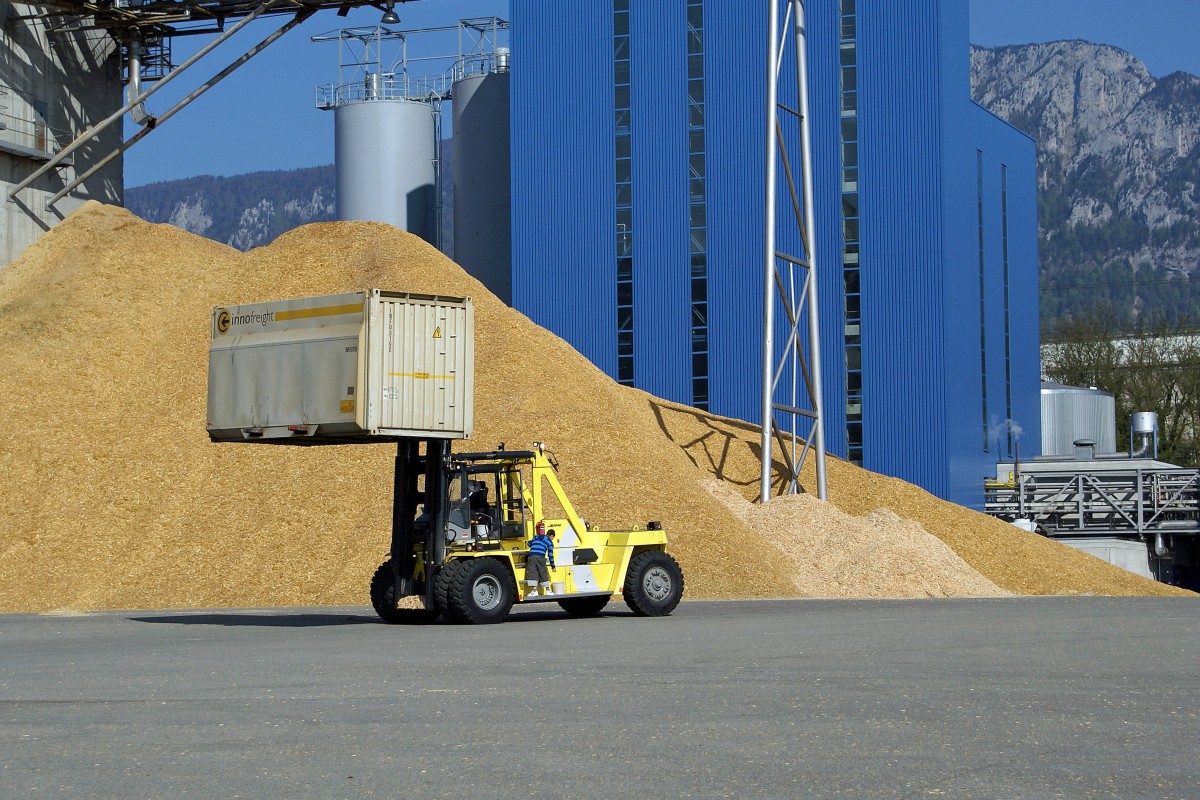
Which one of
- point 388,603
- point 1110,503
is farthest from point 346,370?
point 1110,503

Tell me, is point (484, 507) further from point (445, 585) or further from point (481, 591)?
point (445, 585)

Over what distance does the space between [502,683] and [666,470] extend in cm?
2167

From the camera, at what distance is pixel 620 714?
10.5m

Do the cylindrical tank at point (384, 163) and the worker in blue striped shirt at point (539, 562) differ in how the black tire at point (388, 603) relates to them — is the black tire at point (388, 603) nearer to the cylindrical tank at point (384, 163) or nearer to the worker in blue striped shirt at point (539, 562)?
the worker in blue striped shirt at point (539, 562)

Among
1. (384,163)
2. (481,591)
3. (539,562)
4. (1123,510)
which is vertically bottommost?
(1123,510)

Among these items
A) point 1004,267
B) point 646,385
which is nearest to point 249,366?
point 646,385

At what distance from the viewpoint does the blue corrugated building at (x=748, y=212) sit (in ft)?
176

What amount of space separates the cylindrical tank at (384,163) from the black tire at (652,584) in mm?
46583

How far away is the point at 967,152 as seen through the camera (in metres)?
57.6

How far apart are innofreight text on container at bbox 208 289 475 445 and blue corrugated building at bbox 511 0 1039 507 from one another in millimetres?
33521

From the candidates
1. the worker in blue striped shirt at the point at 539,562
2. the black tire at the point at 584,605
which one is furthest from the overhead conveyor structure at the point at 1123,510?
the worker in blue striped shirt at the point at 539,562

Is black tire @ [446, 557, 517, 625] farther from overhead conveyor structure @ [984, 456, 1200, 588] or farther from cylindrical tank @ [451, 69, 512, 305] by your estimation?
cylindrical tank @ [451, 69, 512, 305]

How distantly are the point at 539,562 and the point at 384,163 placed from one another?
48.8 m

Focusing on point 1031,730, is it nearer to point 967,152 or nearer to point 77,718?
point 77,718
